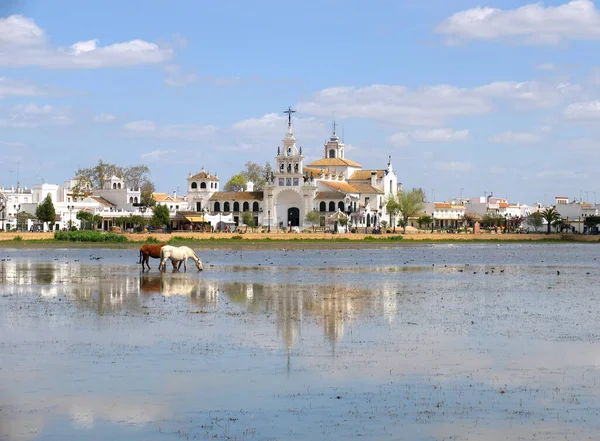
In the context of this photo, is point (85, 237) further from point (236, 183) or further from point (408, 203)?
point (236, 183)

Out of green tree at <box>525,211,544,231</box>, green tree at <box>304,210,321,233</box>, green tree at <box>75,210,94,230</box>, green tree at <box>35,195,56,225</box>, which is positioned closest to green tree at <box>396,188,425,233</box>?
green tree at <box>304,210,321,233</box>

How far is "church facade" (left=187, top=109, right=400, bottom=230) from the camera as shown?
453 ft

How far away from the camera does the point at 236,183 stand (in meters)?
178

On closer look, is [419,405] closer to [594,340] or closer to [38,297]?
[594,340]

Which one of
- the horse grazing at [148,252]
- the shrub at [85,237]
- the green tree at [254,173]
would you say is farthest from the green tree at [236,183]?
the horse grazing at [148,252]

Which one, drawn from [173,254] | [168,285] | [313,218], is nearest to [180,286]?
[168,285]

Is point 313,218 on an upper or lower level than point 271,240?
upper

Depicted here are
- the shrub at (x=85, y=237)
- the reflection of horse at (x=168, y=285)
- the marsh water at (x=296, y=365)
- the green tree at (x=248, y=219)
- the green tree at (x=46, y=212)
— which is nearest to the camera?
the marsh water at (x=296, y=365)

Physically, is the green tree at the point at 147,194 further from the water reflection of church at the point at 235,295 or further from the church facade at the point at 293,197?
the water reflection of church at the point at 235,295

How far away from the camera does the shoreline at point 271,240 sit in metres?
85.1

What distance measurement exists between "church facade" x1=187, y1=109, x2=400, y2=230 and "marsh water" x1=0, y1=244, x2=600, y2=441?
10063cm

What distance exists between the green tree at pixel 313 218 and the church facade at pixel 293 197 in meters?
0.97

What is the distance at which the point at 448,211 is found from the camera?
195000mm

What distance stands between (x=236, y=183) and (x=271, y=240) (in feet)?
272
